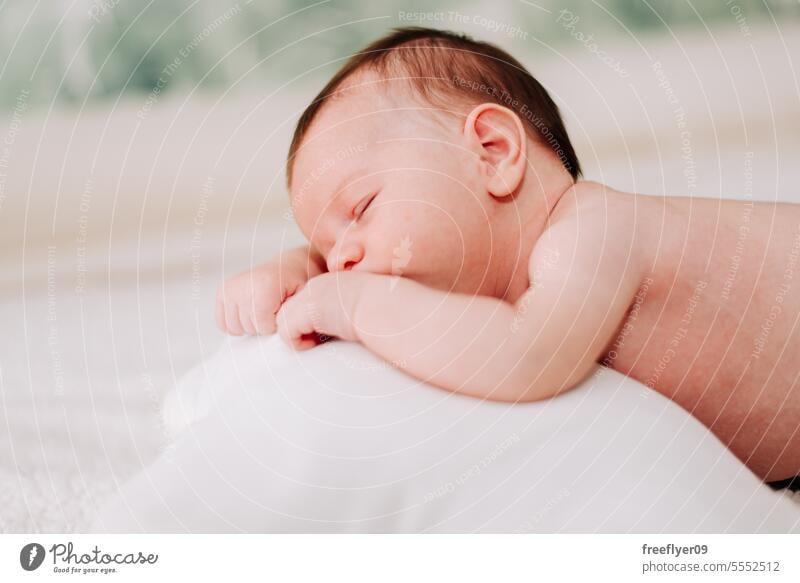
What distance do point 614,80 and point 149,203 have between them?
0.43 metres

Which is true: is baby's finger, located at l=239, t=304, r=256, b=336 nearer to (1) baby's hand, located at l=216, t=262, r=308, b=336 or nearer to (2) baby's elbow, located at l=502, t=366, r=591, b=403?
(1) baby's hand, located at l=216, t=262, r=308, b=336

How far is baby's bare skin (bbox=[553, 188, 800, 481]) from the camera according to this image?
0.71 metres

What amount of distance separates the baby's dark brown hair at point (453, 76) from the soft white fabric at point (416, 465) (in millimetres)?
213

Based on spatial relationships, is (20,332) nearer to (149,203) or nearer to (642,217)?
(149,203)

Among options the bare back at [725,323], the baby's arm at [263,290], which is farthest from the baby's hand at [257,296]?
the bare back at [725,323]

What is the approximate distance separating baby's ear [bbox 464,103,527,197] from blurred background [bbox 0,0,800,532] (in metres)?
0.08

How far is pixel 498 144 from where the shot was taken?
72 cm

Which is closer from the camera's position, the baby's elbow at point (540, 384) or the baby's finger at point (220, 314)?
the baby's elbow at point (540, 384)

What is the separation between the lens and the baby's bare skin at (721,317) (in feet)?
2.34

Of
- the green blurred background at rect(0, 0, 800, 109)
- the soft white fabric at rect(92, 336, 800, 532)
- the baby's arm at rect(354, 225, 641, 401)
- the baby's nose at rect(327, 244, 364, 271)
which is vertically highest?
the green blurred background at rect(0, 0, 800, 109)

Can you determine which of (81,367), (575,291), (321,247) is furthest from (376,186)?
(81,367)

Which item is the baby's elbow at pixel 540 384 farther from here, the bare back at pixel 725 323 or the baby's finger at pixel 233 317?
the baby's finger at pixel 233 317
